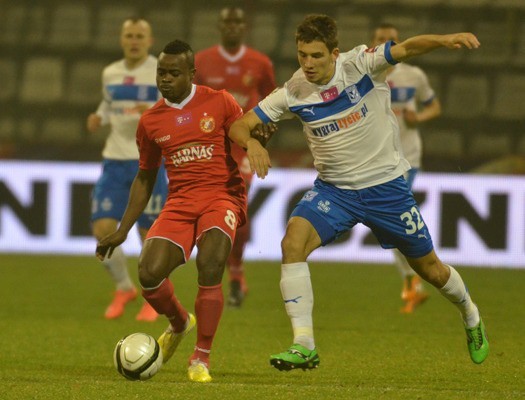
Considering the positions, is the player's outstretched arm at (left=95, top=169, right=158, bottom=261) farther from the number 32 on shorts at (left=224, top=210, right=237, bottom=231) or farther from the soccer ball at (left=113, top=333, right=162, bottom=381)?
the soccer ball at (left=113, top=333, right=162, bottom=381)

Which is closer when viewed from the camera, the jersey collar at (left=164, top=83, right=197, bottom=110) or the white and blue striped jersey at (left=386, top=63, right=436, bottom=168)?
the jersey collar at (left=164, top=83, right=197, bottom=110)

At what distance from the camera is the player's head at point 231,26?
10.0 meters

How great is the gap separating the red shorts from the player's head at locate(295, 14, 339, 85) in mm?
876

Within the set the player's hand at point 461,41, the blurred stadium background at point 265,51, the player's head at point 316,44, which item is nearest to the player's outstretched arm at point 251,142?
the player's head at point 316,44

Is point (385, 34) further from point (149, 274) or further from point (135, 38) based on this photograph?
point (149, 274)

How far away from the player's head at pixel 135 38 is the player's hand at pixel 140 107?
14.5 inches

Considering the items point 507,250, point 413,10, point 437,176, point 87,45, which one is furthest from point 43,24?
point 507,250

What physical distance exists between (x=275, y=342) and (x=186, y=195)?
1746 mm

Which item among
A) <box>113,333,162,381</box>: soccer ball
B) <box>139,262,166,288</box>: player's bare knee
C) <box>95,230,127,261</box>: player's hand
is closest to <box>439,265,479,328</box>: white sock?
<box>139,262,166,288</box>: player's bare knee

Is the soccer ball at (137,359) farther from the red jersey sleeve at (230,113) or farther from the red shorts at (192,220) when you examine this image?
the red jersey sleeve at (230,113)

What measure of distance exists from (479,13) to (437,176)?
3274 mm

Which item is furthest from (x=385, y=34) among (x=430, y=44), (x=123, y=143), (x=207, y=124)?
(x=430, y=44)

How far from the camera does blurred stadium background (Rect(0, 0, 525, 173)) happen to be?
14727 mm

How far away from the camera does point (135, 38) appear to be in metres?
9.34
